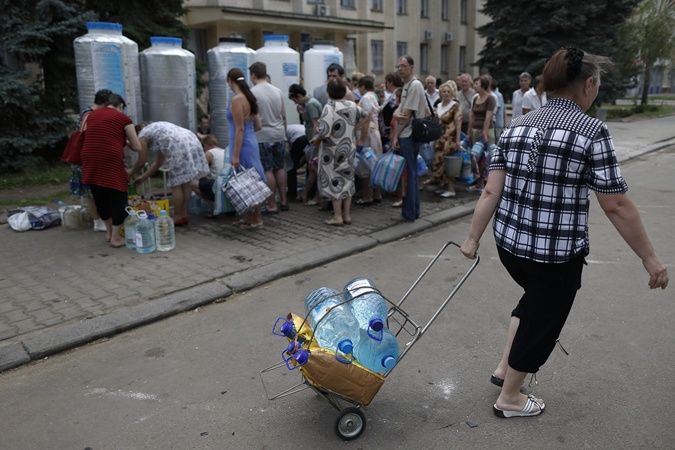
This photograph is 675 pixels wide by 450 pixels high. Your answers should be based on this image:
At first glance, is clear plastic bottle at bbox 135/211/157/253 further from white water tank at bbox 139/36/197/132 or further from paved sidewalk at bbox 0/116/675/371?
white water tank at bbox 139/36/197/132

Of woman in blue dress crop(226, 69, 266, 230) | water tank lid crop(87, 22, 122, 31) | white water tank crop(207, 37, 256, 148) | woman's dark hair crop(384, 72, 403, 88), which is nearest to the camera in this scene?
woman in blue dress crop(226, 69, 266, 230)

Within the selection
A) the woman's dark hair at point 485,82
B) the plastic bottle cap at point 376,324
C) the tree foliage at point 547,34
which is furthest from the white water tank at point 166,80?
the tree foliage at point 547,34

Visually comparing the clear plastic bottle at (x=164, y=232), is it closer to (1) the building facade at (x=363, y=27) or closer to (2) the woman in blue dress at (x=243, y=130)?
(2) the woman in blue dress at (x=243, y=130)

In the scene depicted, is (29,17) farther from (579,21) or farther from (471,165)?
(579,21)

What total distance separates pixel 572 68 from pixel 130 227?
16.3ft

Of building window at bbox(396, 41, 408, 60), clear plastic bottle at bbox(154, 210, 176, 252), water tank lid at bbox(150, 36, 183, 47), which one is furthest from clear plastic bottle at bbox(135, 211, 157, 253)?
building window at bbox(396, 41, 408, 60)

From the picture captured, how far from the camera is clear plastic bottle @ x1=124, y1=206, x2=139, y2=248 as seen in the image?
621 cm

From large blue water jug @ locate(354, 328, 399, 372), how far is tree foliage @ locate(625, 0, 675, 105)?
2651 cm

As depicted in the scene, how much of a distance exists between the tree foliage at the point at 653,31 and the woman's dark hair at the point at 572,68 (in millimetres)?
25901

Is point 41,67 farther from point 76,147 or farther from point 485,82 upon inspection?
point 485,82

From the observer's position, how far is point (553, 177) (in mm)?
2715

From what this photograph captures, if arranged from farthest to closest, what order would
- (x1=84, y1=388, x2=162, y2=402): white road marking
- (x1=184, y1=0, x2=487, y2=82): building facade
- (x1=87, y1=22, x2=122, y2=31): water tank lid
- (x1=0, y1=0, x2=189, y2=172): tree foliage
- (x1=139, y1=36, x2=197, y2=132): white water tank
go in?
(x1=184, y1=0, x2=487, y2=82): building facade
(x1=0, y1=0, x2=189, y2=172): tree foliage
(x1=139, y1=36, x2=197, y2=132): white water tank
(x1=87, y1=22, x2=122, y2=31): water tank lid
(x1=84, y1=388, x2=162, y2=402): white road marking

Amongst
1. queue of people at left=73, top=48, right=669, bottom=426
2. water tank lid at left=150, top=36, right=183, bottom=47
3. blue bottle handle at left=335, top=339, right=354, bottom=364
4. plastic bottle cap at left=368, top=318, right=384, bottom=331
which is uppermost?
water tank lid at left=150, top=36, right=183, bottom=47

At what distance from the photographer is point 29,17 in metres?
9.95
